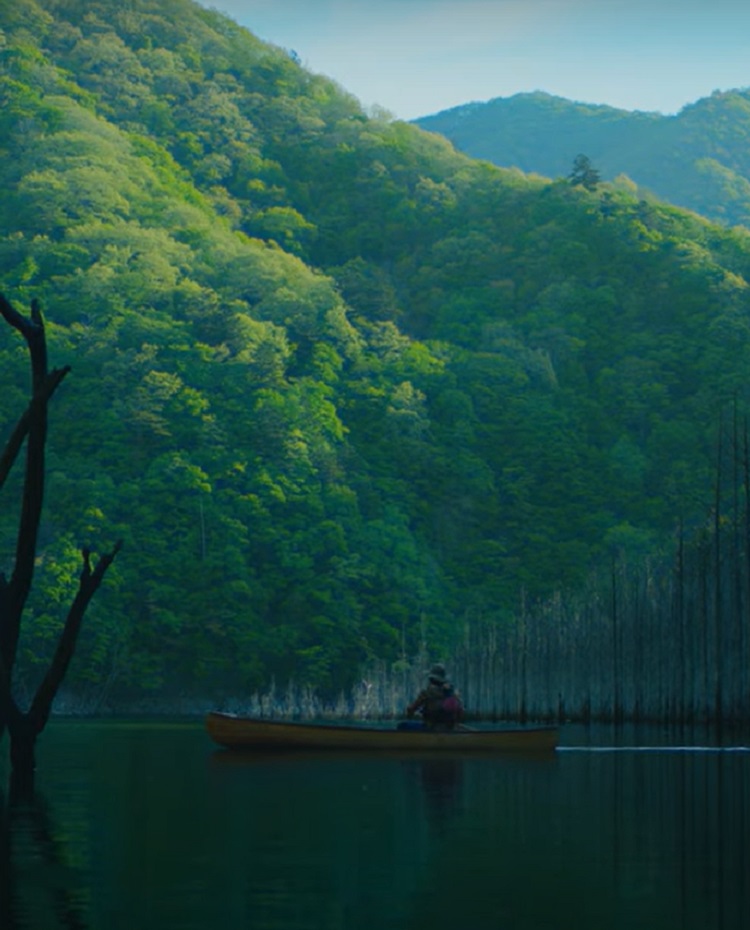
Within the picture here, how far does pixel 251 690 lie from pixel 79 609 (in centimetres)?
5013

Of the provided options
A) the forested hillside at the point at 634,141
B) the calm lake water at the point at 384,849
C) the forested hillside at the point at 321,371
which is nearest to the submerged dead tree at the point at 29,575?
the calm lake water at the point at 384,849

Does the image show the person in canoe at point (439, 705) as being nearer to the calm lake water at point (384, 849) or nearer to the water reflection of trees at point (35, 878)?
the calm lake water at point (384, 849)

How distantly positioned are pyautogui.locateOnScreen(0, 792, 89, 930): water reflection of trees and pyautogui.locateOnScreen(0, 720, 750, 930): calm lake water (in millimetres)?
25

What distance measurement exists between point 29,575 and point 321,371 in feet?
220

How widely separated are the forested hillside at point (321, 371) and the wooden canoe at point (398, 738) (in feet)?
124

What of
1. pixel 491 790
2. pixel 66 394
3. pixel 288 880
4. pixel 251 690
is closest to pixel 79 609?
pixel 491 790

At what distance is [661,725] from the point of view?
115ft

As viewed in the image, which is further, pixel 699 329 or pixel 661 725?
pixel 699 329

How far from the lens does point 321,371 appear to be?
8444cm

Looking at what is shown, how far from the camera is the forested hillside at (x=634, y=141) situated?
13475cm

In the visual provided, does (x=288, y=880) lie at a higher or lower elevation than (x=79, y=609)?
lower

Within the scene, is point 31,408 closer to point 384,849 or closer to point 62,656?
point 62,656

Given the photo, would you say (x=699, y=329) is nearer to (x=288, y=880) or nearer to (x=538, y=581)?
(x=538, y=581)

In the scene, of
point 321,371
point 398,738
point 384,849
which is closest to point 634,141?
point 321,371
